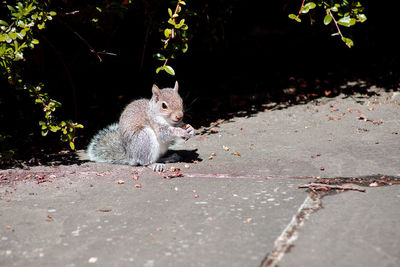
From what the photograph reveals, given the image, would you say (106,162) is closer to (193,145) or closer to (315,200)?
(193,145)

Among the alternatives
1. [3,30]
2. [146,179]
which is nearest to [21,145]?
[3,30]

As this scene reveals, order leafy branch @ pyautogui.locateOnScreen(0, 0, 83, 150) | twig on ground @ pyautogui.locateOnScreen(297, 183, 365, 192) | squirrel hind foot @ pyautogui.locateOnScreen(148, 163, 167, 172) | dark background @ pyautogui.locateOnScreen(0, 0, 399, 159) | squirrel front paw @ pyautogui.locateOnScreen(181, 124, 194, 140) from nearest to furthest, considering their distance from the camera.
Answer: twig on ground @ pyautogui.locateOnScreen(297, 183, 365, 192), leafy branch @ pyautogui.locateOnScreen(0, 0, 83, 150), squirrel hind foot @ pyautogui.locateOnScreen(148, 163, 167, 172), squirrel front paw @ pyautogui.locateOnScreen(181, 124, 194, 140), dark background @ pyautogui.locateOnScreen(0, 0, 399, 159)

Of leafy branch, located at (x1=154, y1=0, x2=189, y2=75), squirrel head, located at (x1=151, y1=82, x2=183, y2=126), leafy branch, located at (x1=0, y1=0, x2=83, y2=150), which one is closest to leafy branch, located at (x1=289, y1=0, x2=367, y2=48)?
leafy branch, located at (x1=154, y1=0, x2=189, y2=75)

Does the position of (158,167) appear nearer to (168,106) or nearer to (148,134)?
(148,134)

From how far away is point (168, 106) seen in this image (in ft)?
12.9

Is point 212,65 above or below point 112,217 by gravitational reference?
above

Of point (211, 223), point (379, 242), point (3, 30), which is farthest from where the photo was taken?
point (3, 30)

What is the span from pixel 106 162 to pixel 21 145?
1.16 meters

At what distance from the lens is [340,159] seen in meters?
3.61

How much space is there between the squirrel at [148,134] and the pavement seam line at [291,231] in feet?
4.70

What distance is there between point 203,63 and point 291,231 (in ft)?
15.7

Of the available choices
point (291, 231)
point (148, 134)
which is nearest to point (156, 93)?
point (148, 134)

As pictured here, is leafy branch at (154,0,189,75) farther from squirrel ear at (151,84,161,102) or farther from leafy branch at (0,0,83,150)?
leafy branch at (0,0,83,150)

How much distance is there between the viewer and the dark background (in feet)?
17.0
